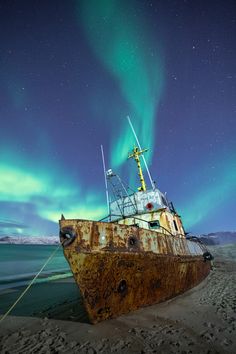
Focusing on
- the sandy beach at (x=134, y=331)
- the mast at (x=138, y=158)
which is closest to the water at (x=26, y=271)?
the sandy beach at (x=134, y=331)

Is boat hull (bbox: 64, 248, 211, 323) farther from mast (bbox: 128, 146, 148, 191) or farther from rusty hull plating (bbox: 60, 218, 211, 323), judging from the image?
mast (bbox: 128, 146, 148, 191)

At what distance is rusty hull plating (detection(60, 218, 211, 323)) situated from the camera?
4848 mm

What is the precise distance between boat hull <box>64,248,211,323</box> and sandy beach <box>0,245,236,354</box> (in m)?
0.30

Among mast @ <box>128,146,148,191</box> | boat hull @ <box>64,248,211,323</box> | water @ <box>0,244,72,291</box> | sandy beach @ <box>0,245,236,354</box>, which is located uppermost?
mast @ <box>128,146,148,191</box>

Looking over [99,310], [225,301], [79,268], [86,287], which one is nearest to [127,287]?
[99,310]

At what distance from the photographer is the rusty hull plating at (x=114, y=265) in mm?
4848

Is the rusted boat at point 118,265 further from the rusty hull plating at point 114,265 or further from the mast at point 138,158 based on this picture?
the mast at point 138,158

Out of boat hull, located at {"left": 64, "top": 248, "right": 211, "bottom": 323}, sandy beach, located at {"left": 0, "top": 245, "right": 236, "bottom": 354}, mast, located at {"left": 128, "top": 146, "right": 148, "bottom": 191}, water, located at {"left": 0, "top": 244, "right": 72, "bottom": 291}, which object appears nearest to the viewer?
sandy beach, located at {"left": 0, "top": 245, "right": 236, "bottom": 354}

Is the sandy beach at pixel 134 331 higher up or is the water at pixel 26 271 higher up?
the water at pixel 26 271

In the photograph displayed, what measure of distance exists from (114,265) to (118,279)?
42 centimetres

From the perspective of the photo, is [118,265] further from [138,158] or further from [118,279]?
[138,158]

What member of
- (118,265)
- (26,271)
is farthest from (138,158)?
(26,271)

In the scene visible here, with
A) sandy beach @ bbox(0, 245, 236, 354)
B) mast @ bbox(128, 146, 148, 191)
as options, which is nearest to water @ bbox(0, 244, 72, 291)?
sandy beach @ bbox(0, 245, 236, 354)

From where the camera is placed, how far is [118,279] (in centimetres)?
519
